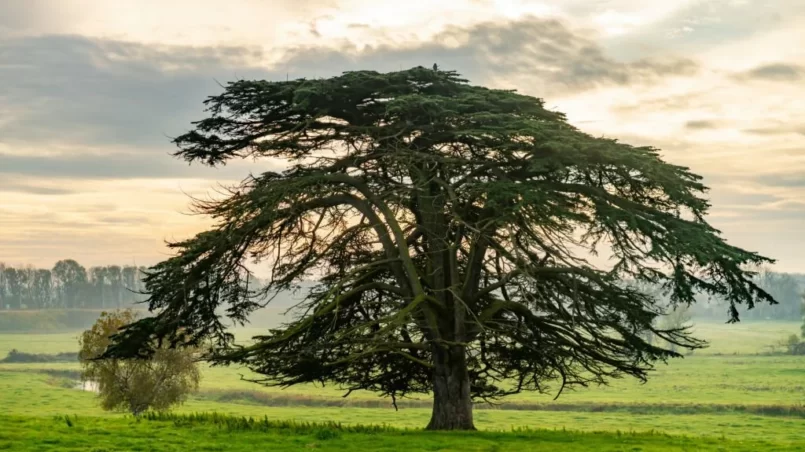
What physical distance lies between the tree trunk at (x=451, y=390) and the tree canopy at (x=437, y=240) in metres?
0.04

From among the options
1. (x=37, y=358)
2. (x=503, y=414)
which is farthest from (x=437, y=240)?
A: (x=37, y=358)

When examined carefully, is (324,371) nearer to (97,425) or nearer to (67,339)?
(97,425)

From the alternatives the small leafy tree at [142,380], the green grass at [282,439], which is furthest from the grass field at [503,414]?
the small leafy tree at [142,380]

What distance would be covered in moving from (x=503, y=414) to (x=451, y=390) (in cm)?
4239

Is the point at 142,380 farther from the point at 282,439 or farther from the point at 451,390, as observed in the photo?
the point at 451,390

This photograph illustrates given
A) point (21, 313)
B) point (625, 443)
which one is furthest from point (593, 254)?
point (21, 313)

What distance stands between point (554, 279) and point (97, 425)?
522 inches

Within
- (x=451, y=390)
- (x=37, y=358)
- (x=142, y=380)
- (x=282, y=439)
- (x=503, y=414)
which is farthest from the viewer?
(x=37, y=358)

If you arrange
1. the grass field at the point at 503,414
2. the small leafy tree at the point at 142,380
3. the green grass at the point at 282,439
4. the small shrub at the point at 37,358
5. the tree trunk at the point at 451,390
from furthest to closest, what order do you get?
1. the small shrub at the point at 37,358
2. the small leafy tree at the point at 142,380
3. the tree trunk at the point at 451,390
4. the grass field at the point at 503,414
5. the green grass at the point at 282,439

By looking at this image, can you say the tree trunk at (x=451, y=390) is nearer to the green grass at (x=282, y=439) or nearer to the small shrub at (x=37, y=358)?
the green grass at (x=282, y=439)

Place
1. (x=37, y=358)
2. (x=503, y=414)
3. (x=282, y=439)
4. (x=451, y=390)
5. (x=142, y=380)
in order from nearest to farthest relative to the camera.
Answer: (x=282, y=439), (x=451, y=390), (x=142, y=380), (x=503, y=414), (x=37, y=358)

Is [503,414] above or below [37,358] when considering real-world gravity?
below

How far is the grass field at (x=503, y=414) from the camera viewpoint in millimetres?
18906

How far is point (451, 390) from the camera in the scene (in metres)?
21.0
